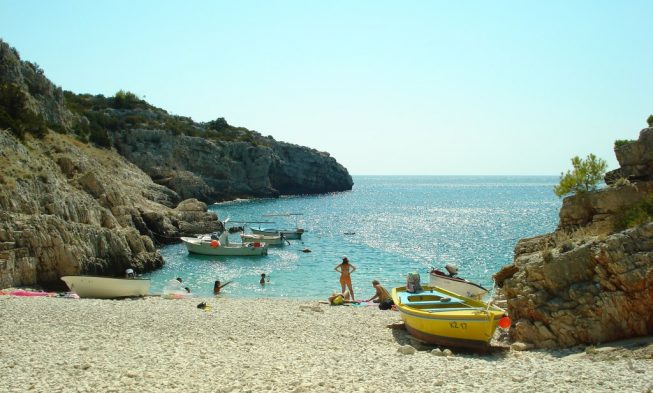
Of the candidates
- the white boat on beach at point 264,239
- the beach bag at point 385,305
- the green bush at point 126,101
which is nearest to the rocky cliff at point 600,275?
the beach bag at point 385,305

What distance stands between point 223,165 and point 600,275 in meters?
104

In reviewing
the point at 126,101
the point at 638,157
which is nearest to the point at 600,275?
the point at 638,157

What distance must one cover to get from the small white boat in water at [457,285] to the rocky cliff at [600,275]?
6781 mm

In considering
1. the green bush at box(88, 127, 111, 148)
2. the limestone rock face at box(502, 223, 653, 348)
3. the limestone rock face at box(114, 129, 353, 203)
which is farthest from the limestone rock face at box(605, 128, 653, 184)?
Answer: the limestone rock face at box(114, 129, 353, 203)

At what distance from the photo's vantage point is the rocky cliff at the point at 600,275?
13875 mm

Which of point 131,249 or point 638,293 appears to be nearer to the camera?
point 638,293

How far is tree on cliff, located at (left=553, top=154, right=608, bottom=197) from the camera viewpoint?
1834cm

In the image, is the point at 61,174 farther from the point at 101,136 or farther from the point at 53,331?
the point at 101,136

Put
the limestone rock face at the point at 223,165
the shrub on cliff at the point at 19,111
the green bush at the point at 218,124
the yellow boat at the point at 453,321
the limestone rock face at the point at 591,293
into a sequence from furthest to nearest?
1. the green bush at the point at 218,124
2. the limestone rock face at the point at 223,165
3. the shrub on cliff at the point at 19,111
4. the yellow boat at the point at 453,321
5. the limestone rock face at the point at 591,293

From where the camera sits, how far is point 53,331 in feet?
52.2

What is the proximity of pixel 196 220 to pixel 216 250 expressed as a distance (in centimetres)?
1479

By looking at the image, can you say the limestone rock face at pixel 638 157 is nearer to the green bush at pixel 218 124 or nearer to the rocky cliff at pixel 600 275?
the rocky cliff at pixel 600 275

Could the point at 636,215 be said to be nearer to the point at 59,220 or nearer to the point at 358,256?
the point at 59,220

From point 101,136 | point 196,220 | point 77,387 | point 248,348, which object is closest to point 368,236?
point 196,220
